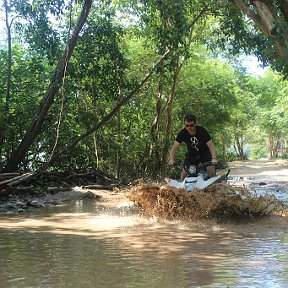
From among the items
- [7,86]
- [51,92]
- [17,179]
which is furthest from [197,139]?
[7,86]

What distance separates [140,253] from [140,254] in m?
0.05

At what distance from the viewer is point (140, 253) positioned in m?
4.89

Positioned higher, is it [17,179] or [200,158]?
[200,158]

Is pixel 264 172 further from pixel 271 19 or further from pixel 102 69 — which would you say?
pixel 271 19

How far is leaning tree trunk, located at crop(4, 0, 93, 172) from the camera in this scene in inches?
465

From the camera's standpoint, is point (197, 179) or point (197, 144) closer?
point (197, 179)

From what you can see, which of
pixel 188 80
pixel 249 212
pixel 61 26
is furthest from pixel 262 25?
pixel 188 80

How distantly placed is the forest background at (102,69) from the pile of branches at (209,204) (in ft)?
9.43

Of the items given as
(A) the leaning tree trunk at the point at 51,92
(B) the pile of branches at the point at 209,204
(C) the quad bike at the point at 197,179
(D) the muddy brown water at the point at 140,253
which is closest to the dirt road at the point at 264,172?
(A) the leaning tree trunk at the point at 51,92

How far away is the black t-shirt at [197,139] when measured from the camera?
8.05m

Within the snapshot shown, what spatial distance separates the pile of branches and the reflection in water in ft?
0.92

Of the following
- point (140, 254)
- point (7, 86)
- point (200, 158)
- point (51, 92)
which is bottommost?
point (140, 254)

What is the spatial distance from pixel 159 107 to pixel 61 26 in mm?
5836

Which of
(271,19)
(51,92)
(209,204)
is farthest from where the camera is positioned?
(51,92)
